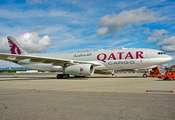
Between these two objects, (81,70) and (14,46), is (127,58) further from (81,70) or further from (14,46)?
(14,46)

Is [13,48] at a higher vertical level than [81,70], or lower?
higher

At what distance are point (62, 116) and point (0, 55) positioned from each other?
17.6 m

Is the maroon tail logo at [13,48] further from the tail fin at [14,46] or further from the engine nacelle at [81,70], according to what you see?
the engine nacelle at [81,70]

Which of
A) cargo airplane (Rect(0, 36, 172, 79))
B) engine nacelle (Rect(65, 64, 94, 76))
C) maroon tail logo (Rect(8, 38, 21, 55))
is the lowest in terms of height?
engine nacelle (Rect(65, 64, 94, 76))

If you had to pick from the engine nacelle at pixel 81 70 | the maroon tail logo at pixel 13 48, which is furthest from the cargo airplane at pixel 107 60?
the maroon tail logo at pixel 13 48

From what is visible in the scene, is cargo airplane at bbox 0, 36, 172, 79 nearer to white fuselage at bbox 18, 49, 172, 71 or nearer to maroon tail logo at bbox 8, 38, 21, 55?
white fuselage at bbox 18, 49, 172, 71

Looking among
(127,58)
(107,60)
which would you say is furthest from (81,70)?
(127,58)

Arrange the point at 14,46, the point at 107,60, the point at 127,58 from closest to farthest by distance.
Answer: the point at 127,58, the point at 107,60, the point at 14,46

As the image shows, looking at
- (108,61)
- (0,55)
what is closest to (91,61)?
(108,61)

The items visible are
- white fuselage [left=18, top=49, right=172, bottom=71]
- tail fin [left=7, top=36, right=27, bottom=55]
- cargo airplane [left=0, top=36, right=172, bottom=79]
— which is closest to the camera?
cargo airplane [left=0, top=36, right=172, bottom=79]

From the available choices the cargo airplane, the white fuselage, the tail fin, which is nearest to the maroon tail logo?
→ the tail fin

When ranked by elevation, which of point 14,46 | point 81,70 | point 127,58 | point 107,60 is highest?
point 14,46

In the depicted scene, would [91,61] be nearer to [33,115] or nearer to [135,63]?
[135,63]

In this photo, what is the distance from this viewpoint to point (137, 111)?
445 centimetres
